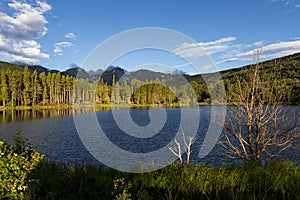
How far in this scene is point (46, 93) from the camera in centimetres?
8969

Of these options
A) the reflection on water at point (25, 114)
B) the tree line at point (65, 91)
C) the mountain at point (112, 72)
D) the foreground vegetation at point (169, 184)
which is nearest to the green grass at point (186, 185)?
the foreground vegetation at point (169, 184)

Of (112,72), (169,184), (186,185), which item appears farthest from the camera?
(112,72)

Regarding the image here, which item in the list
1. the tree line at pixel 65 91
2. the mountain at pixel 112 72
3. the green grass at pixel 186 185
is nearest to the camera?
the green grass at pixel 186 185

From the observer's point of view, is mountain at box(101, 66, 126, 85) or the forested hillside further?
the forested hillside

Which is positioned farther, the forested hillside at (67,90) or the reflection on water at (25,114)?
the forested hillside at (67,90)

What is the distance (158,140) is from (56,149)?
10.2 m

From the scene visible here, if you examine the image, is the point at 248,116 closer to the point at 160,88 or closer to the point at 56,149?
the point at 56,149

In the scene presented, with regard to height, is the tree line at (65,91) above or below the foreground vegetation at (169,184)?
above

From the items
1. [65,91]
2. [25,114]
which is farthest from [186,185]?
[65,91]

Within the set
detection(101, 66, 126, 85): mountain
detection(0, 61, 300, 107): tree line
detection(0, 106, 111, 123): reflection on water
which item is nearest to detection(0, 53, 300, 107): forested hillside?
detection(0, 61, 300, 107): tree line

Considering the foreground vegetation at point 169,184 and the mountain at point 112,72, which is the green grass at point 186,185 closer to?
the foreground vegetation at point 169,184

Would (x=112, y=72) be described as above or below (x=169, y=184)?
above

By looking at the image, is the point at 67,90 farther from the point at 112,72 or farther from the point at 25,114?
the point at 112,72

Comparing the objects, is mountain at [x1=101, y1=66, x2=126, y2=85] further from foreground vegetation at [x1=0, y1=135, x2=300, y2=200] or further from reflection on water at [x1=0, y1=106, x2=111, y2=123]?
reflection on water at [x1=0, y1=106, x2=111, y2=123]
